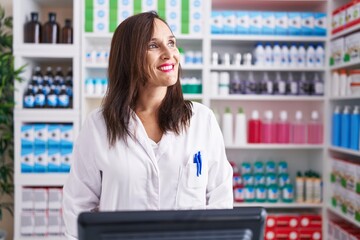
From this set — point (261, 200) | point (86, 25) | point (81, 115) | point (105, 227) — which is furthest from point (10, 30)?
point (105, 227)

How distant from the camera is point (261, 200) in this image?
355 cm

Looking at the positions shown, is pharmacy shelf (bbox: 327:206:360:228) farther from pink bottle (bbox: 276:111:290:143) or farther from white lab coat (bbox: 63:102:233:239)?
white lab coat (bbox: 63:102:233:239)

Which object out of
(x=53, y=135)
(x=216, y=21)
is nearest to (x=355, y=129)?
(x=216, y=21)

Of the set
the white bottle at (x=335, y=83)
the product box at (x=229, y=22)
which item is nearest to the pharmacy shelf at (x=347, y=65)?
the white bottle at (x=335, y=83)

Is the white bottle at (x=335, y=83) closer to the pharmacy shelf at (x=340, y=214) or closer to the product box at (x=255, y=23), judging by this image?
the product box at (x=255, y=23)

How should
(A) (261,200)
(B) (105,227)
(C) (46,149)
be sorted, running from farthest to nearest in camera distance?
(A) (261,200), (C) (46,149), (B) (105,227)

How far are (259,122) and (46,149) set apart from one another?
176 cm

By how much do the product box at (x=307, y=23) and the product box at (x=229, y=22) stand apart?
1.91ft

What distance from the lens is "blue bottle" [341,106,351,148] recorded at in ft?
10.4

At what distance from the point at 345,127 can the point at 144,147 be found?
2271 mm

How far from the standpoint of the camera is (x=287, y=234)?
353cm

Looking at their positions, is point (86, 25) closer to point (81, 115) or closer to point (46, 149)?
point (81, 115)

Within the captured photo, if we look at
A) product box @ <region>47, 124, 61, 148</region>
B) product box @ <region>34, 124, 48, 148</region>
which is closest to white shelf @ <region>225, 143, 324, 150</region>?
product box @ <region>47, 124, 61, 148</region>

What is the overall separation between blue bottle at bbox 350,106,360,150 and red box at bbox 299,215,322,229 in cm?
79
